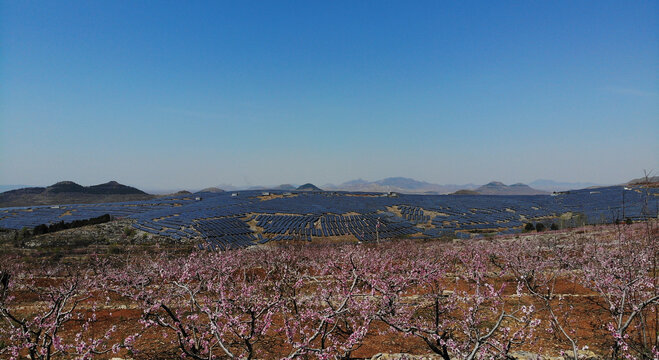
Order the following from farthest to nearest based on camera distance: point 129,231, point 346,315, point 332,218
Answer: point 332,218, point 129,231, point 346,315

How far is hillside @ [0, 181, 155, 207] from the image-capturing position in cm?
11444

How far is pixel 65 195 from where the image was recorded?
125250 mm

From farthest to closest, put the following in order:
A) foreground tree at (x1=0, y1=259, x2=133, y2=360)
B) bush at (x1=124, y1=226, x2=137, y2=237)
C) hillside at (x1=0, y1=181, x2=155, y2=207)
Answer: hillside at (x1=0, y1=181, x2=155, y2=207)
bush at (x1=124, y1=226, x2=137, y2=237)
foreground tree at (x1=0, y1=259, x2=133, y2=360)

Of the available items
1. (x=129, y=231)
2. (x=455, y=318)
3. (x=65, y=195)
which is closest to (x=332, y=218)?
(x=129, y=231)

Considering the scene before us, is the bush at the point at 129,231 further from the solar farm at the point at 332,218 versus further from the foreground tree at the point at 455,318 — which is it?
the foreground tree at the point at 455,318

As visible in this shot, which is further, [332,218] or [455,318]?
[332,218]

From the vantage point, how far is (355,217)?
62.7m

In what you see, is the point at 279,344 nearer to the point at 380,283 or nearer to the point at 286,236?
the point at 380,283

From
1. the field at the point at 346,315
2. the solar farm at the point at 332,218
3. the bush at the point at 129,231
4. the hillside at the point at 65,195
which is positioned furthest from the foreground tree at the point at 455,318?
the hillside at the point at 65,195

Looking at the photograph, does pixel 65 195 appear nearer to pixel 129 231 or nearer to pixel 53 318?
pixel 129 231

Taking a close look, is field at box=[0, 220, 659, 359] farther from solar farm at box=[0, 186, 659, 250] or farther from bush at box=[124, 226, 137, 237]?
bush at box=[124, 226, 137, 237]

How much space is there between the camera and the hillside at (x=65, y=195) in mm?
114438

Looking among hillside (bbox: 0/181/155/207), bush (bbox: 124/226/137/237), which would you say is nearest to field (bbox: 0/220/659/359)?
bush (bbox: 124/226/137/237)

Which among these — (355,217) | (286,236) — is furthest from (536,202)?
(286,236)
